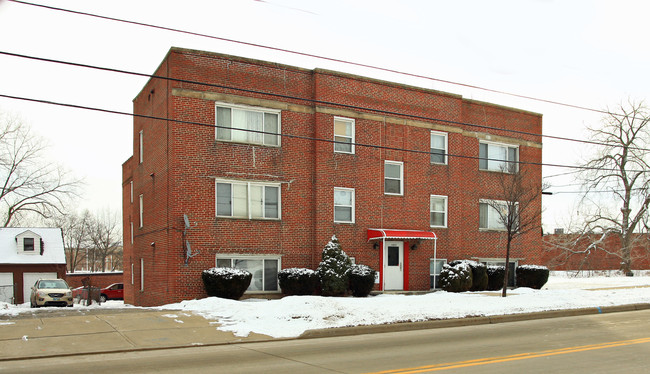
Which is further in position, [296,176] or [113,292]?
[113,292]

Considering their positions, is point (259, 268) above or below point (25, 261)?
above

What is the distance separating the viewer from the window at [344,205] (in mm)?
23417

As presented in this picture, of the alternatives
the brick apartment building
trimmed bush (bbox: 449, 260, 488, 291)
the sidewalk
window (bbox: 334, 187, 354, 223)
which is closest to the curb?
the sidewalk

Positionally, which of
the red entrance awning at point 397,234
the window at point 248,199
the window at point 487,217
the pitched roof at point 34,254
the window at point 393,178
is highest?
the window at point 393,178

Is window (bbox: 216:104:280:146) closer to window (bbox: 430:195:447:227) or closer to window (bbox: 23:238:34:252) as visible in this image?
window (bbox: 430:195:447:227)

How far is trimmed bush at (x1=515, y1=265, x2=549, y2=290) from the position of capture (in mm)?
27281

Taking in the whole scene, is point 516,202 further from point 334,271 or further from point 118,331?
point 118,331

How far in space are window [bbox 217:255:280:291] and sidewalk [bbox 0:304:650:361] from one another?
443 centimetres

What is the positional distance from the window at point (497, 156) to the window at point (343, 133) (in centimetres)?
740

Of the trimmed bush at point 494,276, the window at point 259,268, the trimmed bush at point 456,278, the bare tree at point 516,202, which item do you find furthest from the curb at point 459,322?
the window at point 259,268

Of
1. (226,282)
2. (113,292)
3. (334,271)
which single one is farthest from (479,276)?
(113,292)

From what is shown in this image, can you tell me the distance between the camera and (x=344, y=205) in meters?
23.6

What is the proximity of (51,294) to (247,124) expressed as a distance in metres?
14.9

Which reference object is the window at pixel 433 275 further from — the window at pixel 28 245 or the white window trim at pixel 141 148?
the window at pixel 28 245
